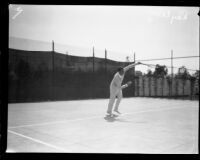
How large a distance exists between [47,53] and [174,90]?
1334 centimetres

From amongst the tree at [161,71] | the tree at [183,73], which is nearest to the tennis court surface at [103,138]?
the tree at [161,71]

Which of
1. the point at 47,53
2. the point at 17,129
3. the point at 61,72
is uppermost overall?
the point at 47,53

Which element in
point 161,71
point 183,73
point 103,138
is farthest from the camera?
A: point 183,73

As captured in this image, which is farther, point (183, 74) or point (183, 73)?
point (183, 74)

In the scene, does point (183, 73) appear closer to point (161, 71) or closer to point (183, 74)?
point (183, 74)

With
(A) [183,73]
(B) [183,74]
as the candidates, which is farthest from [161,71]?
(B) [183,74]

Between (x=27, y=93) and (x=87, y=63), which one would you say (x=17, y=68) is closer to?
(x=27, y=93)

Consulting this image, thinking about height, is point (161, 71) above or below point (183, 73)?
above

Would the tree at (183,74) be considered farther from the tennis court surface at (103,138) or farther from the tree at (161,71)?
the tennis court surface at (103,138)

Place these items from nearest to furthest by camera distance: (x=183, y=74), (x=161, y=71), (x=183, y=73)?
(x=161, y=71), (x=183, y=73), (x=183, y=74)

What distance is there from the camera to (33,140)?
169 inches

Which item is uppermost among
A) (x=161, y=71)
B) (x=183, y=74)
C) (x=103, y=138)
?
(x=161, y=71)

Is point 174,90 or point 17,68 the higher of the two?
point 17,68
